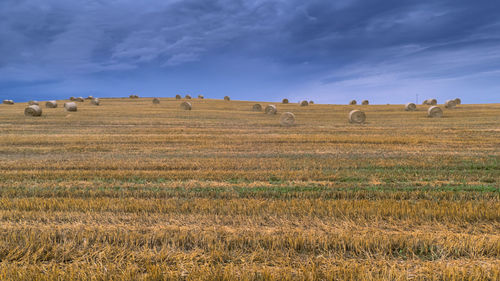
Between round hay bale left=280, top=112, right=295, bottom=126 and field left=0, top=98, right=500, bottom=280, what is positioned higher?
round hay bale left=280, top=112, right=295, bottom=126

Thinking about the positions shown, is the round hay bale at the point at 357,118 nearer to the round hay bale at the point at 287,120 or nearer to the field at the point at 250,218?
the round hay bale at the point at 287,120

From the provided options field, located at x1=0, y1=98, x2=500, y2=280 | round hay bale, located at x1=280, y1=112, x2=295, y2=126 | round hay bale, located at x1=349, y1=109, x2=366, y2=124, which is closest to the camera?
field, located at x1=0, y1=98, x2=500, y2=280

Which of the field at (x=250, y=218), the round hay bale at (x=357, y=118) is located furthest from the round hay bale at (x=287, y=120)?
the field at (x=250, y=218)

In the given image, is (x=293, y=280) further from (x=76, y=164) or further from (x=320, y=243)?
(x=76, y=164)

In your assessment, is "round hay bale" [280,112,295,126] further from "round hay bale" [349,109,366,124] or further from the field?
the field

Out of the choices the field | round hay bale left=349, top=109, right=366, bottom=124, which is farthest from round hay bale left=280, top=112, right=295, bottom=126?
the field

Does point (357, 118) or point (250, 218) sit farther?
point (357, 118)

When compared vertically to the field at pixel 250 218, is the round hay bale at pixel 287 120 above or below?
above

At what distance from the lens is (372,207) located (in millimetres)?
5207

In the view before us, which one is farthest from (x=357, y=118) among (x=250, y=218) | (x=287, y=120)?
(x=250, y=218)

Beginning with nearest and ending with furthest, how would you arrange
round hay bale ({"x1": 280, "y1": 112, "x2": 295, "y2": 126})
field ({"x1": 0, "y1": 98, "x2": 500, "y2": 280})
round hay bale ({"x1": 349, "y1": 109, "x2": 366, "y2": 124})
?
field ({"x1": 0, "y1": 98, "x2": 500, "y2": 280}) → round hay bale ({"x1": 280, "y1": 112, "x2": 295, "y2": 126}) → round hay bale ({"x1": 349, "y1": 109, "x2": 366, "y2": 124})

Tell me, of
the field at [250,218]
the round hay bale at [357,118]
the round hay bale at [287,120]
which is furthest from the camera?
the round hay bale at [357,118]

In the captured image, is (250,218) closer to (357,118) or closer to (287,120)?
(287,120)

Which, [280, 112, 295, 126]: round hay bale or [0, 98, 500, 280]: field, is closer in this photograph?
[0, 98, 500, 280]: field
